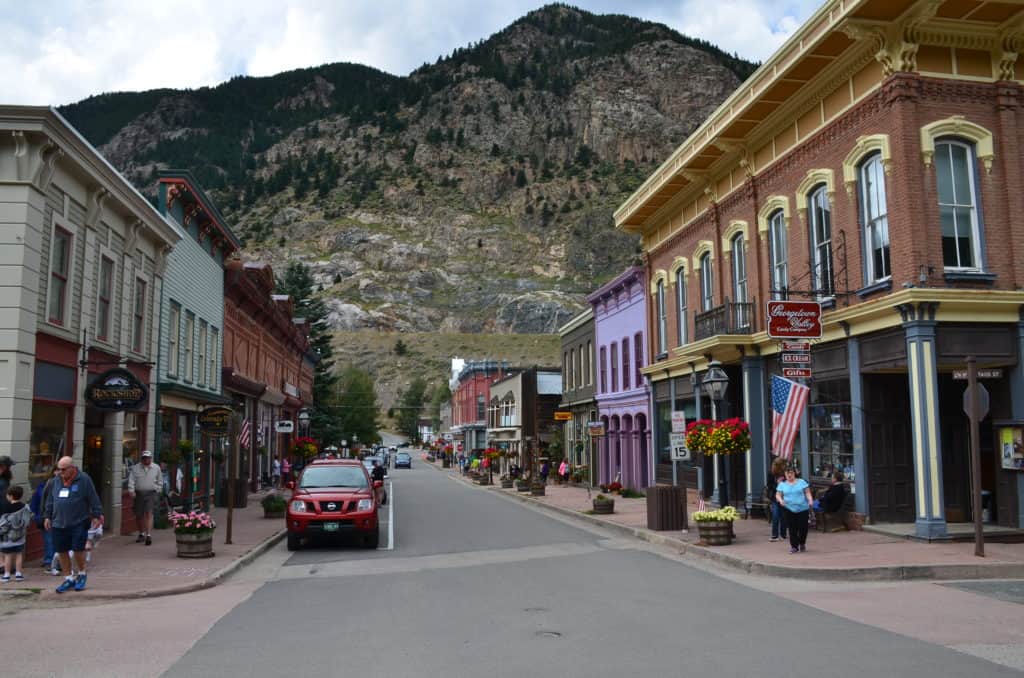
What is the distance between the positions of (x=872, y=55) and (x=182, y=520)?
622 inches

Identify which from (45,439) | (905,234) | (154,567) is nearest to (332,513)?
(154,567)

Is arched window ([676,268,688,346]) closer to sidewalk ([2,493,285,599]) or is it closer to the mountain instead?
sidewalk ([2,493,285,599])

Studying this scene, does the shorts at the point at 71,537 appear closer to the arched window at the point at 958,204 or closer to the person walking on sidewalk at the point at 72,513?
the person walking on sidewalk at the point at 72,513

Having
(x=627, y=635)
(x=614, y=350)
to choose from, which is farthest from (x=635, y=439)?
(x=627, y=635)

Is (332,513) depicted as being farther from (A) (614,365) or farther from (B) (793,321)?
(A) (614,365)

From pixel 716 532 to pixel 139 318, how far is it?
1403 centimetres

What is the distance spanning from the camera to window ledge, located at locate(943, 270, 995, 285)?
15930mm

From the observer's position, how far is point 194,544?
1527cm

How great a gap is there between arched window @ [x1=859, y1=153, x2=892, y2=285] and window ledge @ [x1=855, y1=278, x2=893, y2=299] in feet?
0.37

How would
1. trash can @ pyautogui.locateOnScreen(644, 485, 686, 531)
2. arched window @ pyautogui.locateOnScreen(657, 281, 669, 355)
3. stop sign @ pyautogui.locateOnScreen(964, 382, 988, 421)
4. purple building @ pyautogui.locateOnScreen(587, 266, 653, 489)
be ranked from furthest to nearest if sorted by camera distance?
purple building @ pyautogui.locateOnScreen(587, 266, 653, 489) < arched window @ pyautogui.locateOnScreen(657, 281, 669, 355) < trash can @ pyautogui.locateOnScreen(644, 485, 686, 531) < stop sign @ pyautogui.locateOnScreen(964, 382, 988, 421)

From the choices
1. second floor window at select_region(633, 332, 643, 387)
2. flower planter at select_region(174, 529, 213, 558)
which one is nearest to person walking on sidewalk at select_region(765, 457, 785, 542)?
flower planter at select_region(174, 529, 213, 558)

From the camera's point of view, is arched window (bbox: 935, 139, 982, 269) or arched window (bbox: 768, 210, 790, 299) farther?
arched window (bbox: 768, 210, 790, 299)

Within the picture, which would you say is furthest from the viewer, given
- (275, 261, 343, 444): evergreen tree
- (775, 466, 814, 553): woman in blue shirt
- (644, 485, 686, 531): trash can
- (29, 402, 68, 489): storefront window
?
(275, 261, 343, 444): evergreen tree

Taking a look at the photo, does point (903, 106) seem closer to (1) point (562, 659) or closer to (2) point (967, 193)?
(2) point (967, 193)
